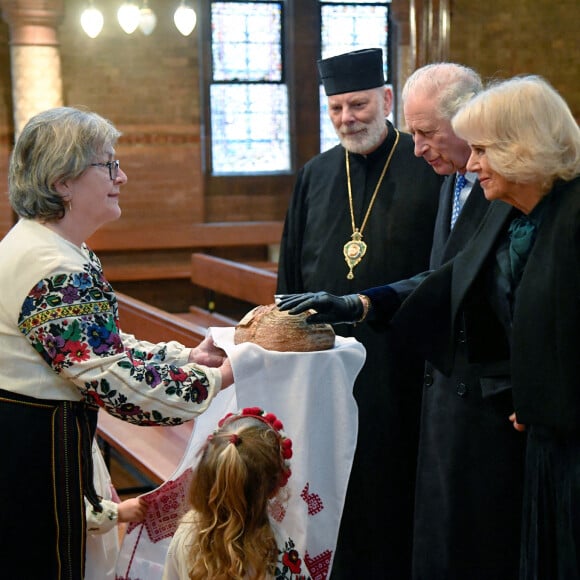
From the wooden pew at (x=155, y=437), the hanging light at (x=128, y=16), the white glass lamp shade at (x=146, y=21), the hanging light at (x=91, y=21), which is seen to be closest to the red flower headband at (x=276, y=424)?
the wooden pew at (x=155, y=437)

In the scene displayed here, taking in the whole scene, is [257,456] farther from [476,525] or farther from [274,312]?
[476,525]

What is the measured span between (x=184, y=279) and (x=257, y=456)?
10.3 metres

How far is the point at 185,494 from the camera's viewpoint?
9.05ft

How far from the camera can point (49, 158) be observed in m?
2.38

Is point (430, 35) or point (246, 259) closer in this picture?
point (430, 35)

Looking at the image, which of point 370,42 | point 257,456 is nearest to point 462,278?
point 257,456

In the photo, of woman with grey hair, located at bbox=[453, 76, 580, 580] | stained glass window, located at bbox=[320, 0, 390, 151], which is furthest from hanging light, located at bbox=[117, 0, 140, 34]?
woman with grey hair, located at bbox=[453, 76, 580, 580]

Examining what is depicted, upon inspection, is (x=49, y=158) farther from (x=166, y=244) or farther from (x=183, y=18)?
(x=166, y=244)

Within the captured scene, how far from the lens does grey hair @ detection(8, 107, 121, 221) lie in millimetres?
2375

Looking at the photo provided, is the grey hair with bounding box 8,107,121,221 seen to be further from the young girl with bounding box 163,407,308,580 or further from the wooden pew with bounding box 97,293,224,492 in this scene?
the wooden pew with bounding box 97,293,224,492

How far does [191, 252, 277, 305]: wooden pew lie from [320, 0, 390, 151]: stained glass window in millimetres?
3734

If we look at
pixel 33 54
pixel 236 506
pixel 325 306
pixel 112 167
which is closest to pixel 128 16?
pixel 33 54

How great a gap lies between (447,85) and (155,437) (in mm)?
2917

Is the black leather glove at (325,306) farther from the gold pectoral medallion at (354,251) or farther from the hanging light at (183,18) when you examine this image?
the hanging light at (183,18)
